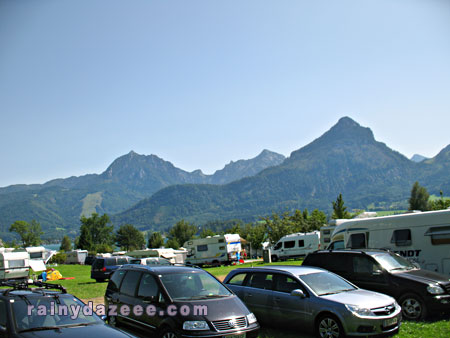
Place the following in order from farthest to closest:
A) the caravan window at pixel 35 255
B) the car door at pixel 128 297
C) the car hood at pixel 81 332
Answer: the caravan window at pixel 35 255
the car door at pixel 128 297
the car hood at pixel 81 332

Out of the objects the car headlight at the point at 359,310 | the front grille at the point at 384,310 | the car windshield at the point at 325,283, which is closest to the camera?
the car headlight at the point at 359,310

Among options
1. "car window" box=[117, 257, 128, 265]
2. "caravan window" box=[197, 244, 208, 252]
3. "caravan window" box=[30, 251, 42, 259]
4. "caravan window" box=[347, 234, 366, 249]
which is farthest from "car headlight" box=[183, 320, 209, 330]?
"caravan window" box=[30, 251, 42, 259]

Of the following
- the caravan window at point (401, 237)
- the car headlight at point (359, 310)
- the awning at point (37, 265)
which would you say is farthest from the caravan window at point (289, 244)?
the car headlight at point (359, 310)

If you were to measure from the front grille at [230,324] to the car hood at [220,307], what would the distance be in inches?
2.8

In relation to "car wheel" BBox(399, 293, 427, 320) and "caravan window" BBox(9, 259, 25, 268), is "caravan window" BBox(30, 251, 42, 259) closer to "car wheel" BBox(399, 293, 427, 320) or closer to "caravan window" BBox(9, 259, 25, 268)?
"caravan window" BBox(9, 259, 25, 268)

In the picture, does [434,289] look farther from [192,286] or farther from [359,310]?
[192,286]

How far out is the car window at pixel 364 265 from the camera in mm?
11461

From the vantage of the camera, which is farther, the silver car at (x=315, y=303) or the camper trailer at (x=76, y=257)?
the camper trailer at (x=76, y=257)

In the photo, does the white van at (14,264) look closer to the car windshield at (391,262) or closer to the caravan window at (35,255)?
the caravan window at (35,255)

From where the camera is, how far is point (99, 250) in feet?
338

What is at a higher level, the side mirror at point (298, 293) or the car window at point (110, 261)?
the side mirror at point (298, 293)

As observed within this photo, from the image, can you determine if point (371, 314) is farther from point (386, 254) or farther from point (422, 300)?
point (386, 254)

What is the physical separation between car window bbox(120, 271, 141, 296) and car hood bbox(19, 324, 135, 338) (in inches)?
92.9

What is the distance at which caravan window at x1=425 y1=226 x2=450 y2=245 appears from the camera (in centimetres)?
1404
